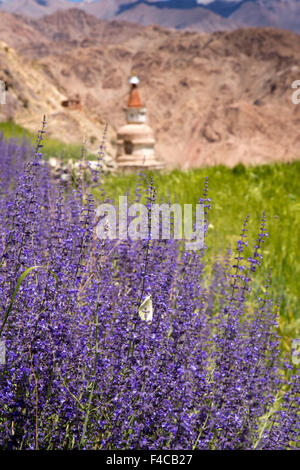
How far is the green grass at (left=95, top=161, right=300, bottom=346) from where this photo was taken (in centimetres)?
571

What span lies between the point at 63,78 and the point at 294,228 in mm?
73963

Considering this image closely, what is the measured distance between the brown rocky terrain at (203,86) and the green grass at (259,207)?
26.5 meters

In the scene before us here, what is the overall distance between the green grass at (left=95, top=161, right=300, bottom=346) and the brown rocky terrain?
26476 mm

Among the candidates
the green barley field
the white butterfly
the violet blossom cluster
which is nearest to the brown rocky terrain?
the green barley field

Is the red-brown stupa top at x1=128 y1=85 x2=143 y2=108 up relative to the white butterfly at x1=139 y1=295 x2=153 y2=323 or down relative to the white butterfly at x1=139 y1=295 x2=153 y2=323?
up

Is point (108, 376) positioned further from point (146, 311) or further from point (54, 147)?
point (54, 147)

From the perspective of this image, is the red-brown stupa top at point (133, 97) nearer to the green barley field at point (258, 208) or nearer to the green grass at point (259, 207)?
the green barley field at point (258, 208)

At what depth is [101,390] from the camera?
8.86 ft

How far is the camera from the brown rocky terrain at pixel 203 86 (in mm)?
41531

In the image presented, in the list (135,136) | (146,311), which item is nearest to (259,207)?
(146,311)

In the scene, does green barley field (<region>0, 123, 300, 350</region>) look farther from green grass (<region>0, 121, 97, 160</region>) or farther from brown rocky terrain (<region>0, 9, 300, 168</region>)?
brown rocky terrain (<region>0, 9, 300, 168</region>)

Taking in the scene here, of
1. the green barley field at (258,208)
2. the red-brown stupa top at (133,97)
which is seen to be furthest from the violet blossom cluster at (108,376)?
the red-brown stupa top at (133,97)

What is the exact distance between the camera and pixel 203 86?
2827 inches

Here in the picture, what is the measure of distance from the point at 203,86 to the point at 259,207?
66183mm
